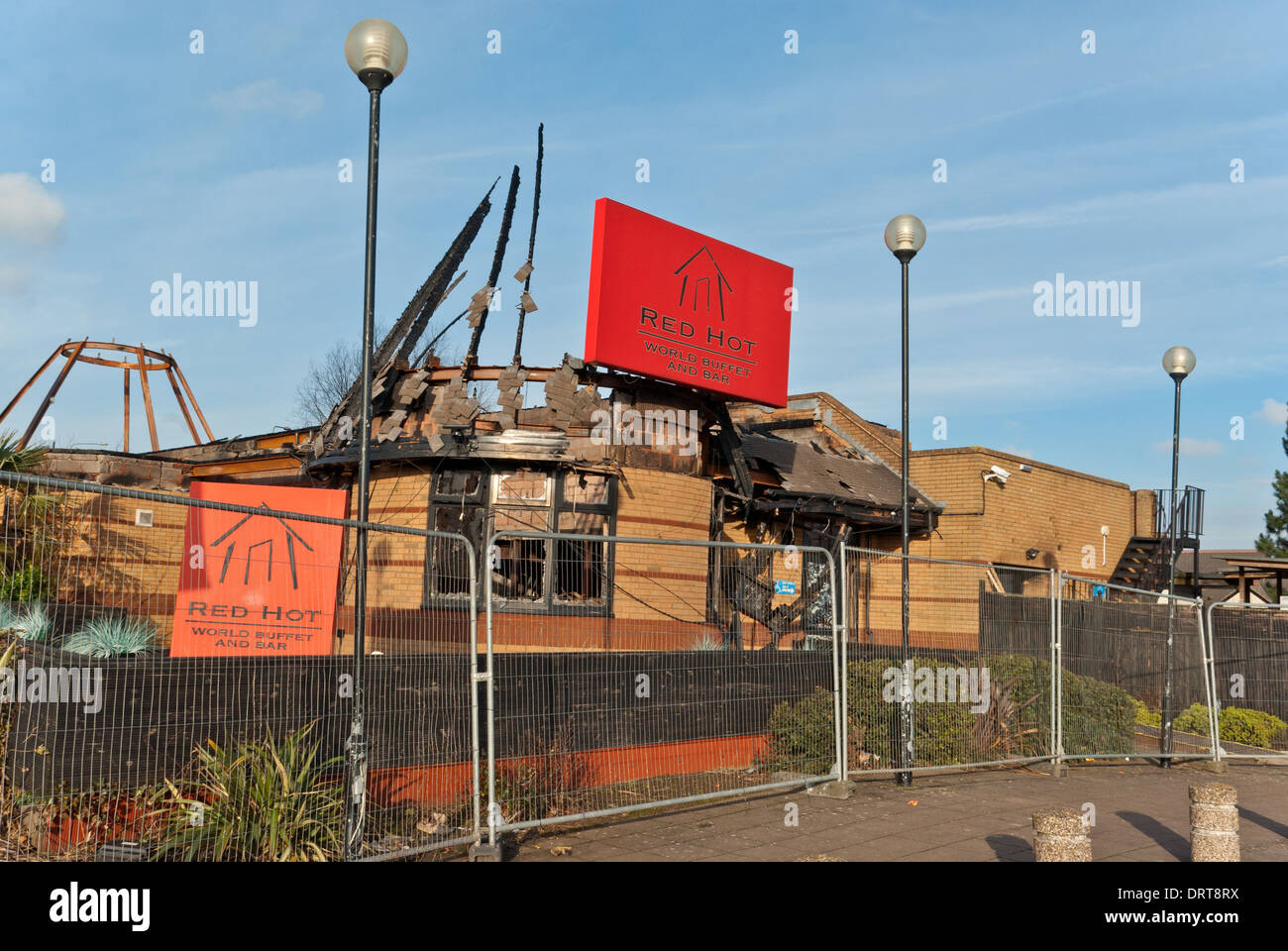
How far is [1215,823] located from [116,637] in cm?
752

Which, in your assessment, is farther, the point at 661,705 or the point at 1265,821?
the point at 1265,821

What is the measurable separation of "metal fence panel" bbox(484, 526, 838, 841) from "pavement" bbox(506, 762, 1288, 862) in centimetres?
22

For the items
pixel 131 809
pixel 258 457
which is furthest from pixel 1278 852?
pixel 258 457

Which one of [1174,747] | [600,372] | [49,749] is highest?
[600,372]

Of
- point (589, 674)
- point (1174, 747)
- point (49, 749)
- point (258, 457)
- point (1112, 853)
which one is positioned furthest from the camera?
point (258, 457)

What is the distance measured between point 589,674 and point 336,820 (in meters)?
2.61

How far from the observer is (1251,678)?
52.5 feet

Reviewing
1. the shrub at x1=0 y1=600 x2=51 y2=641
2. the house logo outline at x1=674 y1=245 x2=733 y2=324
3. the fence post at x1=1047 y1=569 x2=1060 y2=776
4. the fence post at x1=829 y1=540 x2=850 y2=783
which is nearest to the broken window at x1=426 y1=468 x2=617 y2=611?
the house logo outline at x1=674 y1=245 x2=733 y2=324

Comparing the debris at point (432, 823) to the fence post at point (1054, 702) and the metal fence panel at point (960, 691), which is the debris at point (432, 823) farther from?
the fence post at point (1054, 702)

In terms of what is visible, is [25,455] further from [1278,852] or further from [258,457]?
[1278,852]

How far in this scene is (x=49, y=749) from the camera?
239 inches

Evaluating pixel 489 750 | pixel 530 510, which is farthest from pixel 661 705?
pixel 530 510

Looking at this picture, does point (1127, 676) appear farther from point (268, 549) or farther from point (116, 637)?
point (116, 637)

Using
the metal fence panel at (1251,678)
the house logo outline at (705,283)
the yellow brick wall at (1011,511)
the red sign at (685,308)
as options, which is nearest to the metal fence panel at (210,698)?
the red sign at (685,308)
